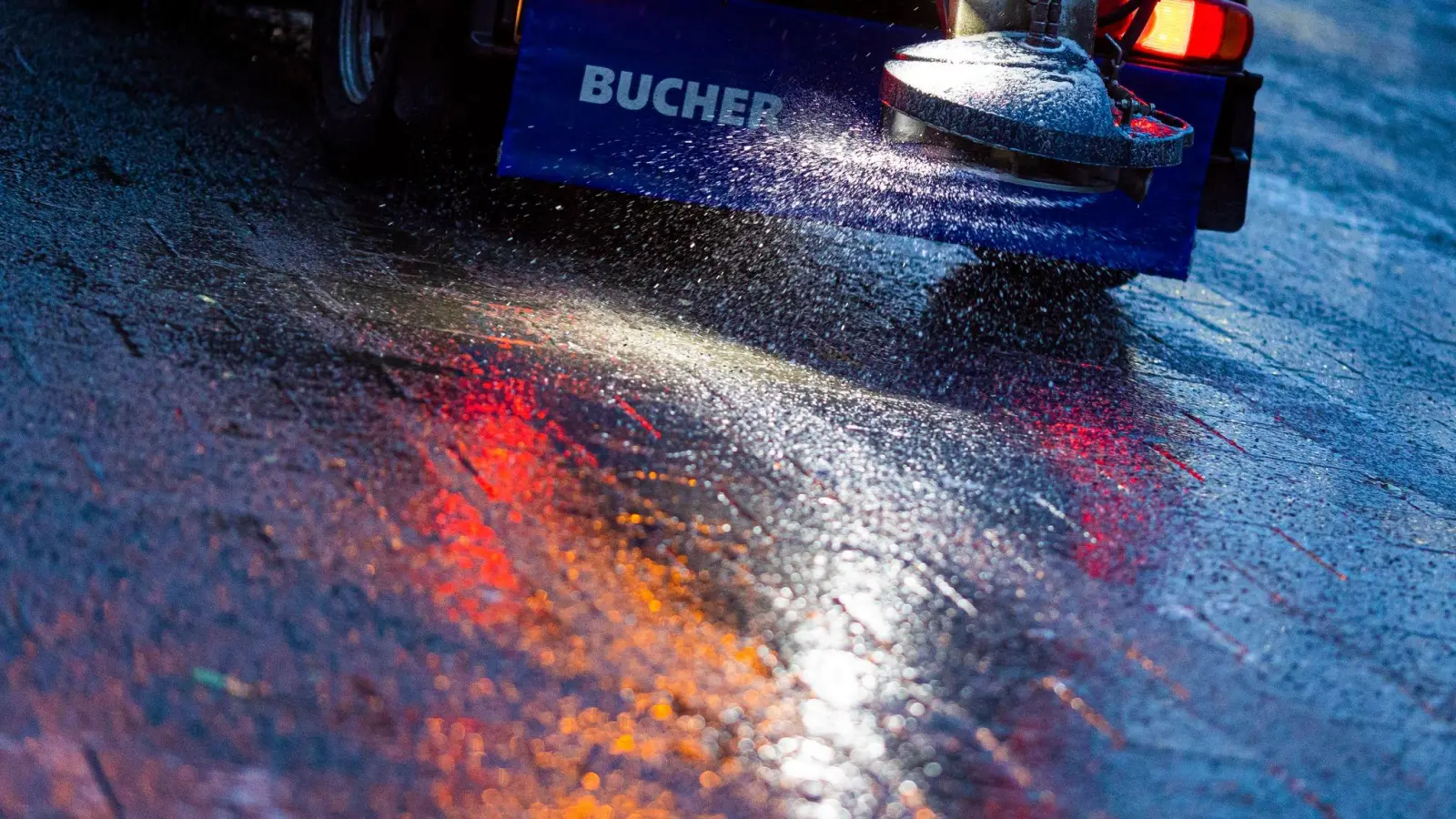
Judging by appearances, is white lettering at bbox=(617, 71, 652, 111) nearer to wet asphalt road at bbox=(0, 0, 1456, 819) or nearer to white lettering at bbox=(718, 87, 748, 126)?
white lettering at bbox=(718, 87, 748, 126)

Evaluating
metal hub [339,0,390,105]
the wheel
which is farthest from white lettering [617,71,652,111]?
metal hub [339,0,390,105]

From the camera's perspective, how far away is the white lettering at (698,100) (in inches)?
160

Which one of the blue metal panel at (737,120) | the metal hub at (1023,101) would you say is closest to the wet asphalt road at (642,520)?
the blue metal panel at (737,120)

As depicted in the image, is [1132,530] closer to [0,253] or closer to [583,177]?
[583,177]

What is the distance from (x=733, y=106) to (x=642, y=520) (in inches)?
67.7

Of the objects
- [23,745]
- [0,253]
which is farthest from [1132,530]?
[0,253]

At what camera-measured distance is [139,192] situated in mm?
4141

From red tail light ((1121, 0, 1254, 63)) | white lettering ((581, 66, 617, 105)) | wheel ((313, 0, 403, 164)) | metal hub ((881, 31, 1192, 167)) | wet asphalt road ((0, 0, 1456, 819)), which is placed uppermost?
red tail light ((1121, 0, 1254, 63))

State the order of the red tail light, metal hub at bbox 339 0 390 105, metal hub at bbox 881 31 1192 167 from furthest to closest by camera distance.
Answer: metal hub at bbox 339 0 390 105
the red tail light
metal hub at bbox 881 31 1192 167

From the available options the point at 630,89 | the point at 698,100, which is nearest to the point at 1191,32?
the point at 698,100

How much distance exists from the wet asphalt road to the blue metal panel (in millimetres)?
300

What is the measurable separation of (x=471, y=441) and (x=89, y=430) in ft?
2.17

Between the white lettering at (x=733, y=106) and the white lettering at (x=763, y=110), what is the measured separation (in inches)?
0.9

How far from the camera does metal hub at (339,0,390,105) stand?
471cm
